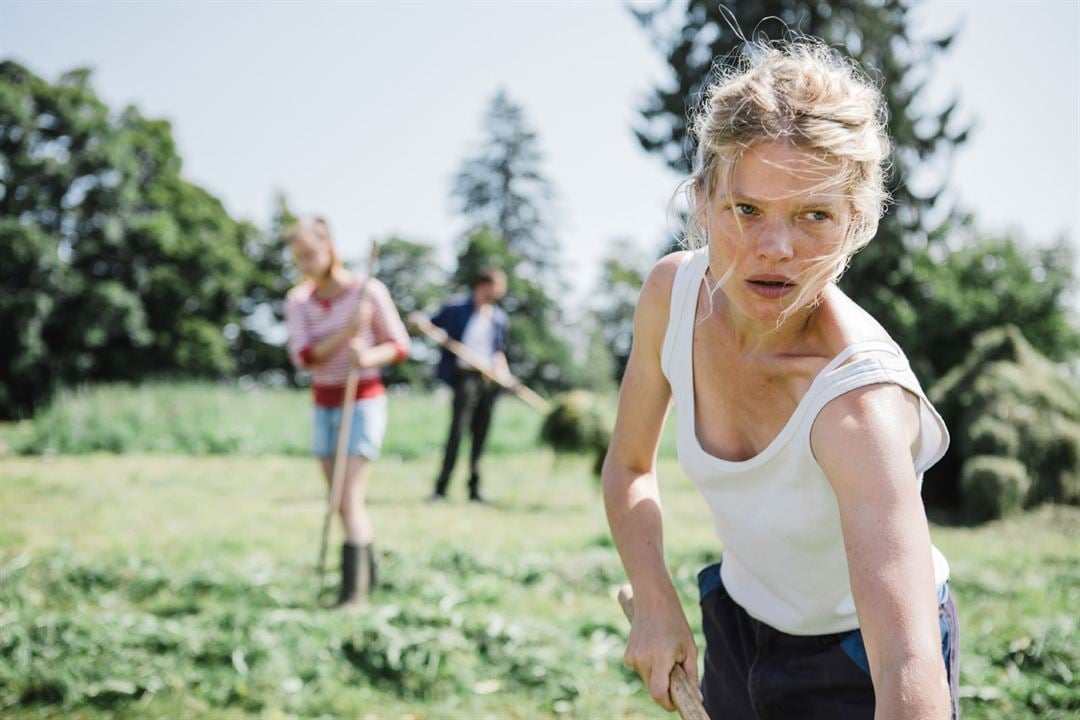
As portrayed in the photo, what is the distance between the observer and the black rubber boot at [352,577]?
4.46m

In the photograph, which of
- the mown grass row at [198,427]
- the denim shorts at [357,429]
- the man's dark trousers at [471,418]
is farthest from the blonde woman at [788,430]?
the mown grass row at [198,427]

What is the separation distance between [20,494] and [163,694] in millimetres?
5646

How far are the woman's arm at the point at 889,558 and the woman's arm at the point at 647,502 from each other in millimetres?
520

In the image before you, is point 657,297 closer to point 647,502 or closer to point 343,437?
point 647,502

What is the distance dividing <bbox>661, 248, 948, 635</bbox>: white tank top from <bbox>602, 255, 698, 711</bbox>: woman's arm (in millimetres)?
72

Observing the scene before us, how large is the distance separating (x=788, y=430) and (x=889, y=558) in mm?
276

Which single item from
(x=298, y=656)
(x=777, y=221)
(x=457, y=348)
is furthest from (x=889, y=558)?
(x=457, y=348)

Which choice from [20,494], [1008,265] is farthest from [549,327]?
[20,494]

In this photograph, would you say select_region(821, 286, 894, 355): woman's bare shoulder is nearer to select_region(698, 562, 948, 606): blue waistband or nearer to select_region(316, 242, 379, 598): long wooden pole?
select_region(698, 562, 948, 606): blue waistband

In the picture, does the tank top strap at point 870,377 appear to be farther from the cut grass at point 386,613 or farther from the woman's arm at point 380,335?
the woman's arm at point 380,335

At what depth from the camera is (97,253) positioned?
104 ft

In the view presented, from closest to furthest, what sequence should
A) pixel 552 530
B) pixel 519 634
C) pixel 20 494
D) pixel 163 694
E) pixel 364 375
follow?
pixel 163 694
pixel 519 634
pixel 364 375
pixel 552 530
pixel 20 494

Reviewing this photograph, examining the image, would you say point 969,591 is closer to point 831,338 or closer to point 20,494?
point 831,338

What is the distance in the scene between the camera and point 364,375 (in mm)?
4715
